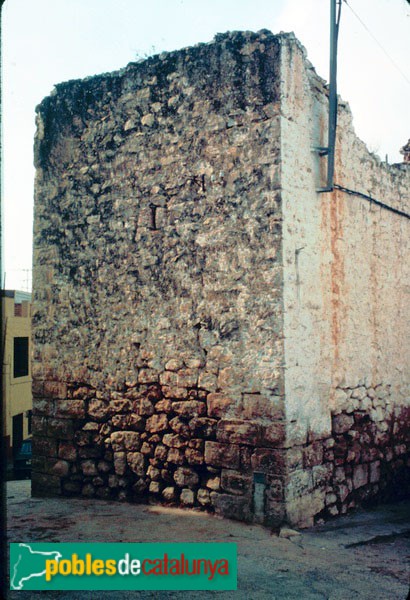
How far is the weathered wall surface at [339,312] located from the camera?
4.61 metres

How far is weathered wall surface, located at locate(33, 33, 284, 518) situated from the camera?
4.61 meters

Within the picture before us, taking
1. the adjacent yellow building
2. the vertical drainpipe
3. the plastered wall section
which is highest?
the vertical drainpipe

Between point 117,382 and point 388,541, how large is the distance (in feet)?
8.81

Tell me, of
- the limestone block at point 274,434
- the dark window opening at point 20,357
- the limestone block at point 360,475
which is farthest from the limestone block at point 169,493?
the dark window opening at point 20,357

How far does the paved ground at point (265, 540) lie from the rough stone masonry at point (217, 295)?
218 mm

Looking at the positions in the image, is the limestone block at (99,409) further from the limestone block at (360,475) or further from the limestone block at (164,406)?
the limestone block at (360,475)

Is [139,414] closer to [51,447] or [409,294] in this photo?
[51,447]

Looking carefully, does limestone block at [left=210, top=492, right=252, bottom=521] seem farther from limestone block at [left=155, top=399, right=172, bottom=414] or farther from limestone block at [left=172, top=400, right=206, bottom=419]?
limestone block at [left=155, top=399, right=172, bottom=414]

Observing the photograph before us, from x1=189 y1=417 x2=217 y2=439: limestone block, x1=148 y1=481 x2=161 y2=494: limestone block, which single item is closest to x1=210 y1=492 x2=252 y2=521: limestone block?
x1=189 y1=417 x2=217 y2=439: limestone block

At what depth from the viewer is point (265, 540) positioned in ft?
13.7

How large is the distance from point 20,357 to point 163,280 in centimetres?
1629

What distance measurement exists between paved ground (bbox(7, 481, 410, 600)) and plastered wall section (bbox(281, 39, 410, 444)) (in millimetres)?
810

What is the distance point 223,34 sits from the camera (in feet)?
16.1

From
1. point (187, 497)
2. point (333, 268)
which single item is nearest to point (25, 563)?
point (187, 497)
